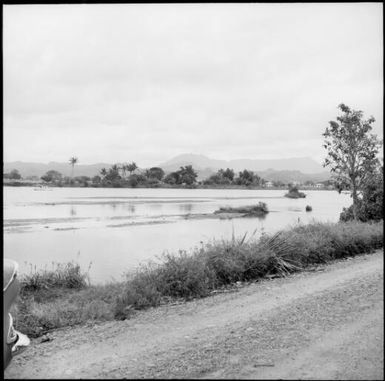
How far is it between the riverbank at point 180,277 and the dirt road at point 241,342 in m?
0.29

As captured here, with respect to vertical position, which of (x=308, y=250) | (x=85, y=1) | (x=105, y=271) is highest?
(x=85, y=1)

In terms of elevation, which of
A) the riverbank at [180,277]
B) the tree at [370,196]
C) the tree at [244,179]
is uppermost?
the tree at [244,179]

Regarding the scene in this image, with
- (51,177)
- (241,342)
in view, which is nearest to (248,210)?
(241,342)

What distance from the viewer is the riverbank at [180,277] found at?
12.9ft

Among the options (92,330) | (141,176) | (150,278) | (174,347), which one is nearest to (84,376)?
(174,347)

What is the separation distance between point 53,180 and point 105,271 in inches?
2048

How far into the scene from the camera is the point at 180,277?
4910 mm

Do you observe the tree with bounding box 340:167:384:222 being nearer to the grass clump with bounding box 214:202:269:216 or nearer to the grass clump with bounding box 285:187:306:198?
the grass clump with bounding box 214:202:269:216

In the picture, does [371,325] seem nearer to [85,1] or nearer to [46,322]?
[85,1]

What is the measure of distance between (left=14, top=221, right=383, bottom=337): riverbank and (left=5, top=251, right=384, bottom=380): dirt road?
286mm

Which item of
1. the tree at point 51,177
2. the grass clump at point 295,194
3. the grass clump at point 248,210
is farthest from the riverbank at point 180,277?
the tree at point 51,177

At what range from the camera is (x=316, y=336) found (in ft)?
9.01

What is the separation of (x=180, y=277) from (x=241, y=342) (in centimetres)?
208

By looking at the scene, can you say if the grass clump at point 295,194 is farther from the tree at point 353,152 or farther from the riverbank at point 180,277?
the riverbank at point 180,277
